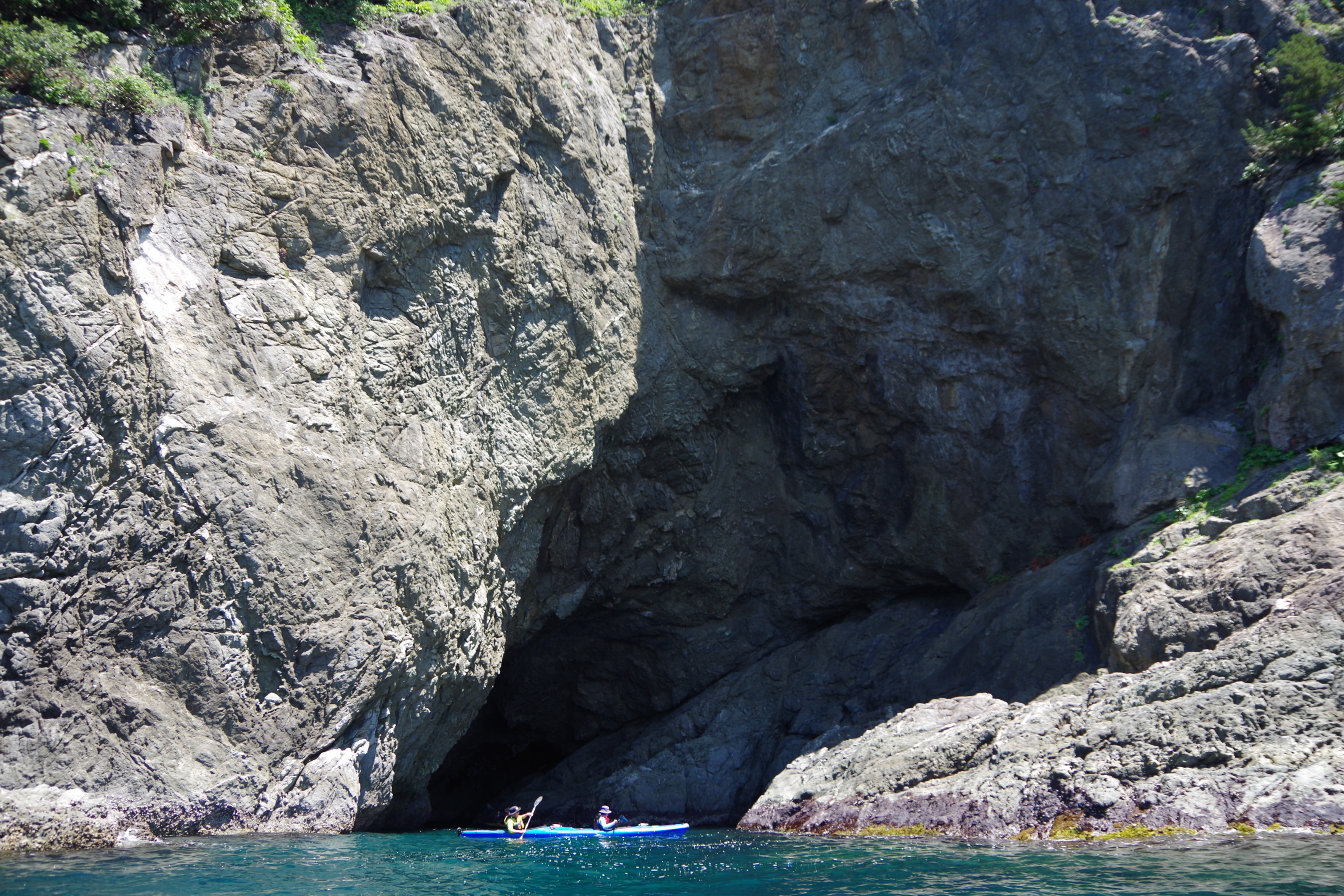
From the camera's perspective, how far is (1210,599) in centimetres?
1276

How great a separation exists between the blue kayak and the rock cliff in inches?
59.6

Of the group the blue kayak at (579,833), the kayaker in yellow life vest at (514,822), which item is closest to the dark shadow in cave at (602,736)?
the blue kayak at (579,833)

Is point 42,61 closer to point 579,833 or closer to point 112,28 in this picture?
point 112,28

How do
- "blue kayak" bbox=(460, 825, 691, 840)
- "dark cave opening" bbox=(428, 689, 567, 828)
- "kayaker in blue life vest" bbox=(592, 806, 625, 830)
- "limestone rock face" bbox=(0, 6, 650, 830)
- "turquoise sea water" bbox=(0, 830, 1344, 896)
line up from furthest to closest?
1. "dark cave opening" bbox=(428, 689, 567, 828)
2. "kayaker in blue life vest" bbox=(592, 806, 625, 830)
3. "blue kayak" bbox=(460, 825, 691, 840)
4. "limestone rock face" bbox=(0, 6, 650, 830)
5. "turquoise sea water" bbox=(0, 830, 1344, 896)

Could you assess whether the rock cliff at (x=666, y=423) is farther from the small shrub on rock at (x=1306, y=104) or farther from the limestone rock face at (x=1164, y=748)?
the small shrub on rock at (x=1306, y=104)

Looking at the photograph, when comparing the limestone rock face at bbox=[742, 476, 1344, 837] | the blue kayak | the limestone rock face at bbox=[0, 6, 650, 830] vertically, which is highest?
the limestone rock face at bbox=[0, 6, 650, 830]

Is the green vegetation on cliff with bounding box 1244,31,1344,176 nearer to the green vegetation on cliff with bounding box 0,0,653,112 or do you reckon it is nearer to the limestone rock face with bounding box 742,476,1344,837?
the limestone rock face with bounding box 742,476,1344,837

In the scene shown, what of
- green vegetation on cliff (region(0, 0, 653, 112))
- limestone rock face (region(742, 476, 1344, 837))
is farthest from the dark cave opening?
green vegetation on cliff (region(0, 0, 653, 112))

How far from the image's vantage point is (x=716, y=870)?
10156mm

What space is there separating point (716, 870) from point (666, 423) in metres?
9.94

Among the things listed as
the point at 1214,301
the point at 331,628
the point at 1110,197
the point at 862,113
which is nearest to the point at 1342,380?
the point at 1214,301

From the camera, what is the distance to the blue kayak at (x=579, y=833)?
1498 centimetres

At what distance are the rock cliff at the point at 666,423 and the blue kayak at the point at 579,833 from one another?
4.97 feet

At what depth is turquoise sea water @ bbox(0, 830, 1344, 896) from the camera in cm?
791
